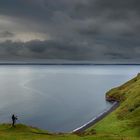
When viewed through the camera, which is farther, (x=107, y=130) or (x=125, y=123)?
(x=125, y=123)

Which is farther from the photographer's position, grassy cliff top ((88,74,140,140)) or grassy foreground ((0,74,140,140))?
grassy cliff top ((88,74,140,140))

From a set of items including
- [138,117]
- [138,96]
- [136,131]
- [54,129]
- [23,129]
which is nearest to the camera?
[23,129]

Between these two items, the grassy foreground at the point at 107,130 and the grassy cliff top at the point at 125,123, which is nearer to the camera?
the grassy foreground at the point at 107,130

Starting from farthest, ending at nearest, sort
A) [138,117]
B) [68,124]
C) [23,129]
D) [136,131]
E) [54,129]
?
[68,124] → [54,129] → [138,117] → [136,131] → [23,129]

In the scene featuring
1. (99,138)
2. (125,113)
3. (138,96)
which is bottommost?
(99,138)

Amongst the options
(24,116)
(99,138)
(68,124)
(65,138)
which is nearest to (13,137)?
(65,138)

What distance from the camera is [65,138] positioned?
231 feet

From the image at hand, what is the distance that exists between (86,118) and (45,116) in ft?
92.2

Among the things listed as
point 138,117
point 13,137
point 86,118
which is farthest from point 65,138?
point 86,118

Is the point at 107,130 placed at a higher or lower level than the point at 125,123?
lower

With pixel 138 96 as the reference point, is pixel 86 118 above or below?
below

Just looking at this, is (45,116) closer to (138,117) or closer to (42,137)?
(138,117)

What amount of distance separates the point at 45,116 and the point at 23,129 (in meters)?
107

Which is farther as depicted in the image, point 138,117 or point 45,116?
point 45,116
